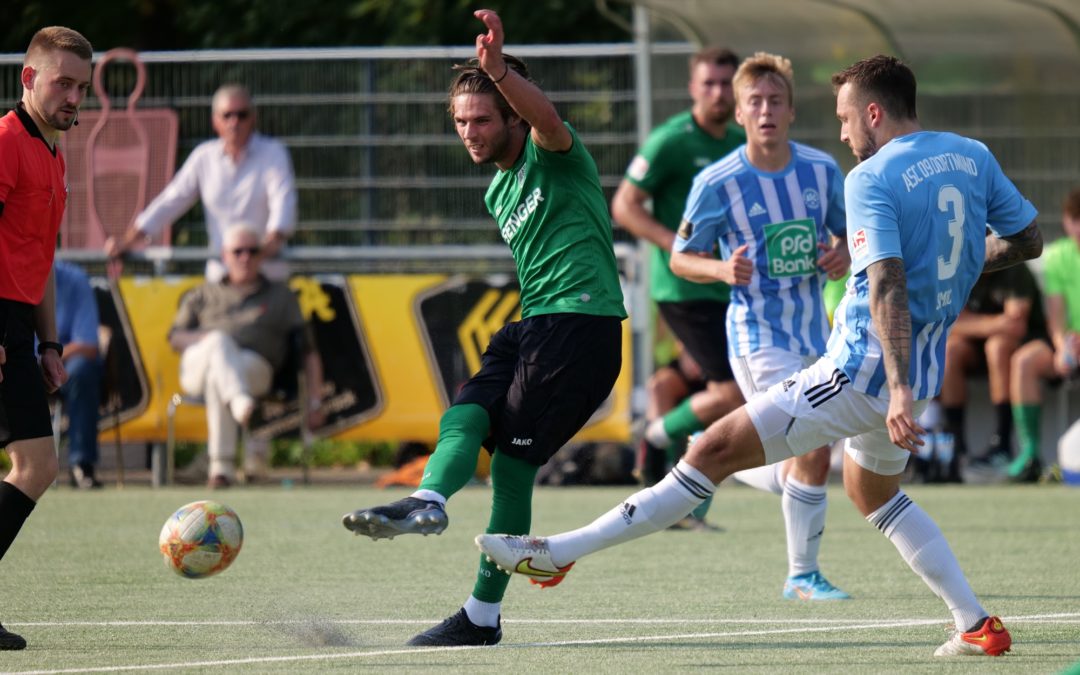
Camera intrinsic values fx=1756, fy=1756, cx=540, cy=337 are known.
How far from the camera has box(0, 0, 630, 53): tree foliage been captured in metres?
19.1

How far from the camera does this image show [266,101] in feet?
47.2

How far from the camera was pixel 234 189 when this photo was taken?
1370 centimetres

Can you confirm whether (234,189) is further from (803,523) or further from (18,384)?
(18,384)

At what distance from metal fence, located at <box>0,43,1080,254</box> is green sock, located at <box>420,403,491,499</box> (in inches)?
333

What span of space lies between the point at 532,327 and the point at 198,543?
4.75 feet

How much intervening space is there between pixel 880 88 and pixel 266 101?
9.49 meters

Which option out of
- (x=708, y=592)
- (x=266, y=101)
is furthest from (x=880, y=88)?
(x=266, y=101)

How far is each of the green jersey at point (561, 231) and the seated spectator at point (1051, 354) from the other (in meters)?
7.96

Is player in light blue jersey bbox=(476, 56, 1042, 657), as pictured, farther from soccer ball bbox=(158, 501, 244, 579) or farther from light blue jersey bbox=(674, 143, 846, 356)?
light blue jersey bbox=(674, 143, 846, 356)

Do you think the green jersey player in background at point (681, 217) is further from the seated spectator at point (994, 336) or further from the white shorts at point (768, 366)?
the seated spectator at point (994, 336)

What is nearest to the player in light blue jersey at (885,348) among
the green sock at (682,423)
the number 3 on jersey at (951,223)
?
the number 3 on jersey at (951,223)

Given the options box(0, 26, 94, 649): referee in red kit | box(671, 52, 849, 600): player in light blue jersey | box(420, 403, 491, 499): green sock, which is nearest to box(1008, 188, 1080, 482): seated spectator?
box(671, 52, 849, 600): player in light blue jersey

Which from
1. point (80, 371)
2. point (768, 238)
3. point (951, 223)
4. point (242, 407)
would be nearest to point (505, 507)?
point (951, 223)

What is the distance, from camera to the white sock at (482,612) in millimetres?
5898
